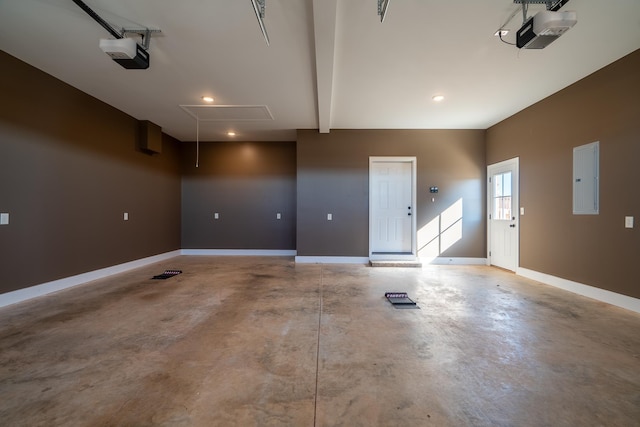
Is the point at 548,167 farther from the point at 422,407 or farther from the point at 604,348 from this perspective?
the point at 422,407

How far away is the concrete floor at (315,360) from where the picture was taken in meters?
1.47

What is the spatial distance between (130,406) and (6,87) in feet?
13.3

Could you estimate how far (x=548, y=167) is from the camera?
13.6 feet

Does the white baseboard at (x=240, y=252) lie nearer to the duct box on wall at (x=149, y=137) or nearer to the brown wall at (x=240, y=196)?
the brown wall at (x=240, y=196)

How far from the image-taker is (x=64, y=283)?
3.78 meters

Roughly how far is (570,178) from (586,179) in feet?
0.85

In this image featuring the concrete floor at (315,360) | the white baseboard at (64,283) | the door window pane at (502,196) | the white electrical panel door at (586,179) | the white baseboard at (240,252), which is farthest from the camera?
the white baseboard at (240,252)

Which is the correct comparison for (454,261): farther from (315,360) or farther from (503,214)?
(315,360)

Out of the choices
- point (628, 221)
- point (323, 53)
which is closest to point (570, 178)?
point (628, 221)

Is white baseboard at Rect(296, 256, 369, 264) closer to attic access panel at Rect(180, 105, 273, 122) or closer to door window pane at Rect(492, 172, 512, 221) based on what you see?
door window pane at Rect(492, 172, 512, 221)

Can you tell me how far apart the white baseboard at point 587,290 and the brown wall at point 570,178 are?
67mm

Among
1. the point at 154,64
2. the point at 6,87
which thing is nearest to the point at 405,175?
the point at 154,64

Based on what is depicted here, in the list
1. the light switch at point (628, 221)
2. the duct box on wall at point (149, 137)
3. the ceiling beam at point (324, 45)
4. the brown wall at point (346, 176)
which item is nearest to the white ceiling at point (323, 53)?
the ceiling beam at point (324, 45)

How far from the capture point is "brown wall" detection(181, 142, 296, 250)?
6844 mm
